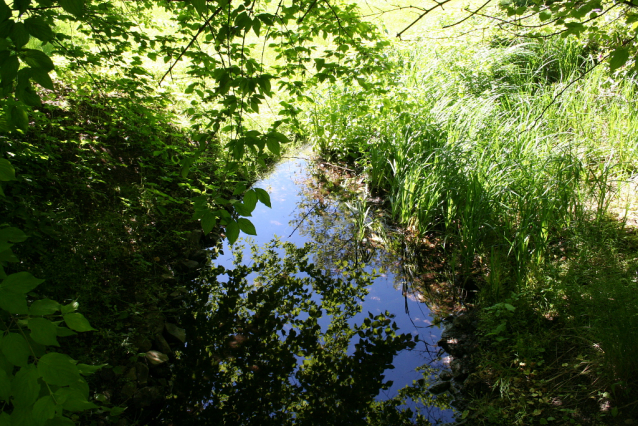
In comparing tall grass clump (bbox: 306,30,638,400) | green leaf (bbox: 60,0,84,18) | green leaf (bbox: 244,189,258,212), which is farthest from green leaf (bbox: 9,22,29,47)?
tall grass clump (bbox: 306,30,638,400)

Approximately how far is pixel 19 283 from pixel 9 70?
54cm

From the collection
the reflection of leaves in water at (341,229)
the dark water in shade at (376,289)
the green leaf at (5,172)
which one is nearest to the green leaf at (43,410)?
the green leaf at (5,172)

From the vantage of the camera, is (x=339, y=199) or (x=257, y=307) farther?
(x=339, y=199)

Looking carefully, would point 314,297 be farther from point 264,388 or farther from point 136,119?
point 136,119

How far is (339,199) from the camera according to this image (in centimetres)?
470

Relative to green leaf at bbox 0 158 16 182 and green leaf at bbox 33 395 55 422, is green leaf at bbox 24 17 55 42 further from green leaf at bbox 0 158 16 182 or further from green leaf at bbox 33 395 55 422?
green leaf at bbox 33 395 55 422

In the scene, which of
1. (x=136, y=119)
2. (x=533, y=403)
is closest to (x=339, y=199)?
(x=136, y=119)

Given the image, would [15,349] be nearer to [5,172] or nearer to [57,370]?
[57,370]

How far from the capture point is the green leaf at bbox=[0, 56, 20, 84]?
3.21 feet

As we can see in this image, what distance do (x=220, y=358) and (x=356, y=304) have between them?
43.6 inches

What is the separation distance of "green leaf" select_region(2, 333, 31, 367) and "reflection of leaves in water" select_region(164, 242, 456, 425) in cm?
160

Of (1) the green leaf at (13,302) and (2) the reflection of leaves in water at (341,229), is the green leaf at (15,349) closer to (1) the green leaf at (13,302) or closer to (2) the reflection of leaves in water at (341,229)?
(1) the green leaf at (13,302)

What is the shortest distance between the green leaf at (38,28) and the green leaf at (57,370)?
32.5 inches

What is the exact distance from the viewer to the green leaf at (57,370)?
0.81 m
